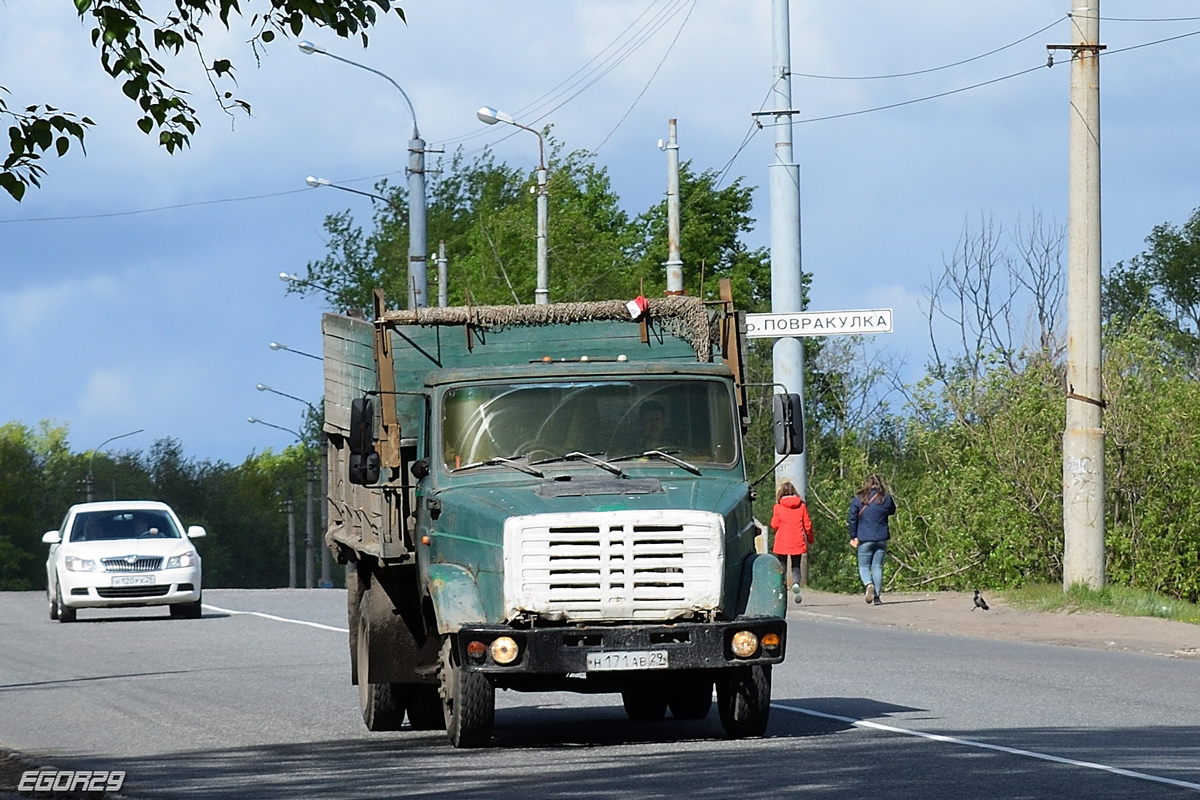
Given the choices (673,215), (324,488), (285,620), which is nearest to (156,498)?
(673,215)

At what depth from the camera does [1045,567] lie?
3300 centimetres

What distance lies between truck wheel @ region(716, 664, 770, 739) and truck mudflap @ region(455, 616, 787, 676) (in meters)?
0.45

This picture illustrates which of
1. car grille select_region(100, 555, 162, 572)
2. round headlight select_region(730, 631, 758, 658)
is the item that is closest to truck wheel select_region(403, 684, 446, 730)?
round headlight select_region(730, 631, 758, 658)

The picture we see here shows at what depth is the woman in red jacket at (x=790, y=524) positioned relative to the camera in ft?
90.7

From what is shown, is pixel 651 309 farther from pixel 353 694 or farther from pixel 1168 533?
pixel 1168 533

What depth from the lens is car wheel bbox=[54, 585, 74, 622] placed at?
28.5 meters

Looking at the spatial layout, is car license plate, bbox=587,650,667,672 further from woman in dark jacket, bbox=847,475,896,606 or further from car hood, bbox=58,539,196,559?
car hood, bbox=58,539,196,559

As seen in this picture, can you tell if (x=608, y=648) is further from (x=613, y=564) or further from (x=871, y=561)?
(x=871, y=561)

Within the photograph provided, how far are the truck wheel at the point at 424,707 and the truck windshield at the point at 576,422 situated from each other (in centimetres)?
192

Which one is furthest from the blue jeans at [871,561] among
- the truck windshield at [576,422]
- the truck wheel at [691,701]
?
the truck windshield at [576,422]

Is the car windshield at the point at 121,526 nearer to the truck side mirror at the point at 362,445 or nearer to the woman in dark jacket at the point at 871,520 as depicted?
the woman in dark jacket at the point at 871,520

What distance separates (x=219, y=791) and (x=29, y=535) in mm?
117926

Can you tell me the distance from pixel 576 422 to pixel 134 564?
56.7ft

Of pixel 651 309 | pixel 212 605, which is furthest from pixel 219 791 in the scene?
pixel 212 605
